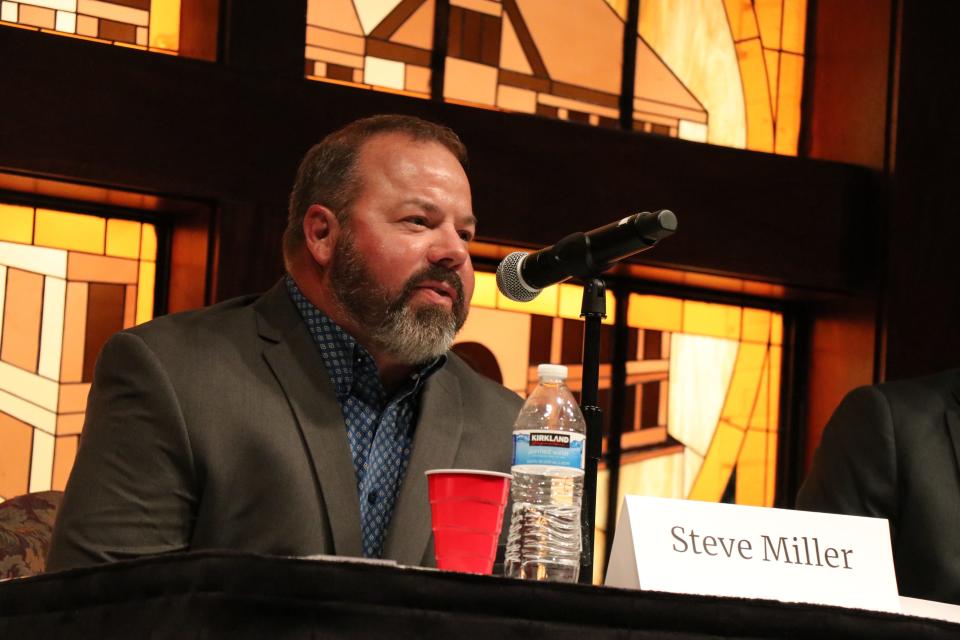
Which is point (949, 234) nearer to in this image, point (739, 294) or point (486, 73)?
point (739, 294)

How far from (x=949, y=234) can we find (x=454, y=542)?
3429mm

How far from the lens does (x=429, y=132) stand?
2.48m

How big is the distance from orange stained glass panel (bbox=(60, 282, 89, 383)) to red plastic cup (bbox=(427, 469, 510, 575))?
2.51 metres

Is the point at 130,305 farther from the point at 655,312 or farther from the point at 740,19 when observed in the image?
the point at 740,19

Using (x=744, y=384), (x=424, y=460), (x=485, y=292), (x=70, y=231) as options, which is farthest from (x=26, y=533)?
(x=744, y=384)

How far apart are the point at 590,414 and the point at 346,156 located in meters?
0.88

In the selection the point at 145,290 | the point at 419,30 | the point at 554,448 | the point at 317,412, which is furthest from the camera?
the point at 419,30

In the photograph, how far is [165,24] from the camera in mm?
4070

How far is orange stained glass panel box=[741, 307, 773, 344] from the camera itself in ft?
16.0

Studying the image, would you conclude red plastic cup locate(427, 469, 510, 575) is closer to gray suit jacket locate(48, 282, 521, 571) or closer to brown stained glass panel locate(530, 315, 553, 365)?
gray suit jacket locate(48, 282, 521, 571)

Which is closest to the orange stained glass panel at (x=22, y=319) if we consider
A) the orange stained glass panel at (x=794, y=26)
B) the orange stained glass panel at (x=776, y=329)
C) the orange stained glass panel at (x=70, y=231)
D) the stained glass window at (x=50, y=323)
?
the stained glass window at (x=50, y=323)

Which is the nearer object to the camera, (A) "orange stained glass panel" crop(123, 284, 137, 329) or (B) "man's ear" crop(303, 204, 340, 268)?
(B) "man's ear" crop(303, 204, 340, 268)

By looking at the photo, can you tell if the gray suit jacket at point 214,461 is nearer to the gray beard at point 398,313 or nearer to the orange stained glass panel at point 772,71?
the gray beard at point 398,313

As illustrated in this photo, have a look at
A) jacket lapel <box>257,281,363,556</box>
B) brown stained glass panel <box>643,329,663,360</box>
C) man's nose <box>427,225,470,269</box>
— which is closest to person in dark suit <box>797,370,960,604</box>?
man's nose <box>427,225,470,269</box>
